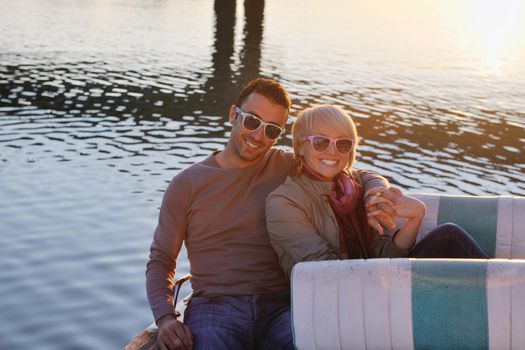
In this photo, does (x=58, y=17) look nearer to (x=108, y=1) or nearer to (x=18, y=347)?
(x=108, y=1)

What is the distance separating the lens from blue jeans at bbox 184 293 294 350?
4461mm

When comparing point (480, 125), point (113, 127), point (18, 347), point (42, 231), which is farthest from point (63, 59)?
point (18, 347)

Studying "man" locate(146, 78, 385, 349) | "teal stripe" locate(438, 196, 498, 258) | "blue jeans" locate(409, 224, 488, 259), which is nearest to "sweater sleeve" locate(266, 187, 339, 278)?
"man" locate(146, 78, 385, 349)

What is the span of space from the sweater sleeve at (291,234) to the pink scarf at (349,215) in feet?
0.59

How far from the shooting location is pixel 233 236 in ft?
15.8

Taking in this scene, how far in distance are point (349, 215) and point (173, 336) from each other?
113 centimetres

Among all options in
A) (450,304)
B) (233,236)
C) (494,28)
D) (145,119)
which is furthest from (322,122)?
(494,28)

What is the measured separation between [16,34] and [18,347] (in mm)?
23964

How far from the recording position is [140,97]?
1962 cm

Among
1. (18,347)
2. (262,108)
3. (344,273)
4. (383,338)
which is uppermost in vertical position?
(262,108)

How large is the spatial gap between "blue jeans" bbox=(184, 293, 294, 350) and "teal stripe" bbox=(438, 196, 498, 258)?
1394 millimetres

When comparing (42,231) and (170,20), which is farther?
(170,20)

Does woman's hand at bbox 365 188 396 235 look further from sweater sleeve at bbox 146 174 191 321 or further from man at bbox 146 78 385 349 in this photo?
sweater sleeve at bbox 146 174 191 321

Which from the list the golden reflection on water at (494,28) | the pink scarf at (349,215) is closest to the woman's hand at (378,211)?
the pink scarf at (349,215)
